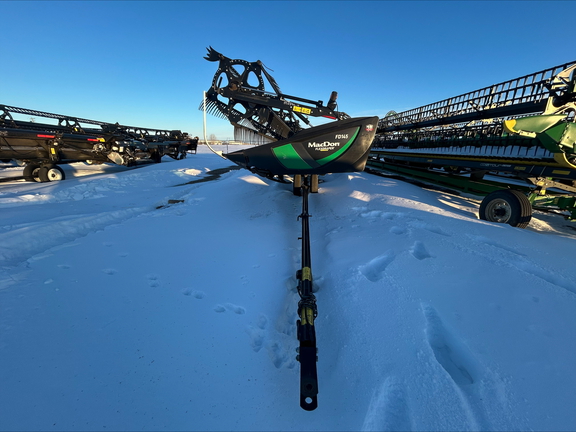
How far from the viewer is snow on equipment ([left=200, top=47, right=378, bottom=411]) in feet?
4.83

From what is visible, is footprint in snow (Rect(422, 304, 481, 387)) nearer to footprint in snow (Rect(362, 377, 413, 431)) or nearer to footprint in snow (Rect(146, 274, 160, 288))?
footprint in snow (Rect(362, 377, 413, 431))

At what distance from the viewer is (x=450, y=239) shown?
2.87m

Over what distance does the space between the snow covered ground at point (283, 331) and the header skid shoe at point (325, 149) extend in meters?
1.17

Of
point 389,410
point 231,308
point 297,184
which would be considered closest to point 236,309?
point 231,308

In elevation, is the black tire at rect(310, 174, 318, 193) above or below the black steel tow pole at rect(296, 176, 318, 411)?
above

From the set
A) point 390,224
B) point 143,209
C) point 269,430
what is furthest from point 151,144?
point 269,430

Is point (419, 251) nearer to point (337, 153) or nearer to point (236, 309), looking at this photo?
point (337, 153)

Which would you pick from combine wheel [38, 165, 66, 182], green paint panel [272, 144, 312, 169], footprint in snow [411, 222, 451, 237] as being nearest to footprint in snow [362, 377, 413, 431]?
footprint in snow [411, 222, 451, 237]

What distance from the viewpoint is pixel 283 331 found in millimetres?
1882

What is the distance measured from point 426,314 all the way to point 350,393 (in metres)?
0.88

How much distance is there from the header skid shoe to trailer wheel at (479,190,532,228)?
2457 millimetres

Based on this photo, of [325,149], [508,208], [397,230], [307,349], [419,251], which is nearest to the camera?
[307,349]

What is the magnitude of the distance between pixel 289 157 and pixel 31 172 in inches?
469

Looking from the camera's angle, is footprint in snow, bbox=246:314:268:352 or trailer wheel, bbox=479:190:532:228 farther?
trailer wheel, bbox=479:190:532:228
